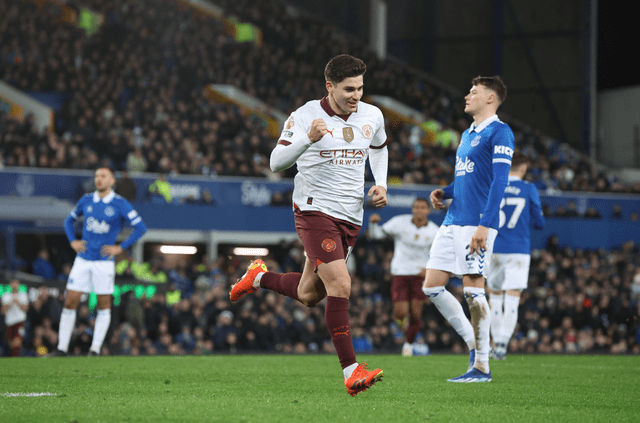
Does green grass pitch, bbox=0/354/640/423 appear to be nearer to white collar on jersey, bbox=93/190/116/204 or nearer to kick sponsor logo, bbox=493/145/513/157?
kick sponsor logo, bbox=493/145/513/157

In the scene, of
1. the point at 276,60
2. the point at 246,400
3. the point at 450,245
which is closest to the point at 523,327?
the point at 450,245

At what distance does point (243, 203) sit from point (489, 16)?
21444 mm

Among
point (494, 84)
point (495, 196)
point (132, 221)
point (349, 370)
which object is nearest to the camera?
point (349, 370)

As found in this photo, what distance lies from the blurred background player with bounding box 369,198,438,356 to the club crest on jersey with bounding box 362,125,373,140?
5560 millimetres

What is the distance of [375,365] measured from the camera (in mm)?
8797

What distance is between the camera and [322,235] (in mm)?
5523

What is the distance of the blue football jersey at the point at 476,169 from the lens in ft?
21.5

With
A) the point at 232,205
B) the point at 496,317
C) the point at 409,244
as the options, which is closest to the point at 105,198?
the point at 409,244

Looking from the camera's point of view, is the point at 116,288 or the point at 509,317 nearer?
the point at 509,317

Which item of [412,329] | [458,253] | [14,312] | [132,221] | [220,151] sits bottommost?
[14,312]

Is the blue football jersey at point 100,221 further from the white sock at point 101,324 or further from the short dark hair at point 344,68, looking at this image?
the short dark hair at point 344,68

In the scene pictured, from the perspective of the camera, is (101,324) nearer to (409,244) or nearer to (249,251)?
(409,244)

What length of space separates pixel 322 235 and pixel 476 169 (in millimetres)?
1829

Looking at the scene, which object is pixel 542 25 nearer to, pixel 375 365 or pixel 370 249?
pixel 370 249
